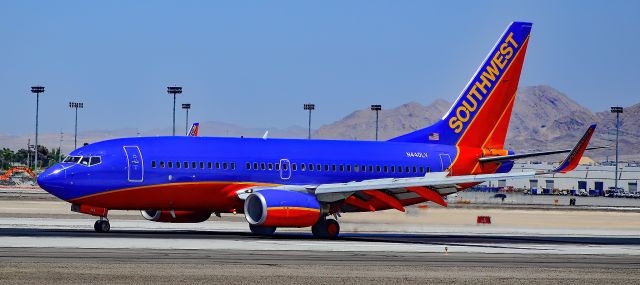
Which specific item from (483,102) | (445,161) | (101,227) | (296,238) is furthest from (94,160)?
(483,102)

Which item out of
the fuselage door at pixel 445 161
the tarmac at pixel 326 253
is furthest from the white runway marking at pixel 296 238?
the fuselage door at pixel 445 161

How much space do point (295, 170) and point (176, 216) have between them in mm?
5961

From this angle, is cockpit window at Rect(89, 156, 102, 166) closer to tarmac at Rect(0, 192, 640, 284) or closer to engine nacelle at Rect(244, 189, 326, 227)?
tarmac at Rect(0, 192, 640, 284)

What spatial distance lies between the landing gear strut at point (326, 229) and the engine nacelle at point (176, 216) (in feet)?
17.3

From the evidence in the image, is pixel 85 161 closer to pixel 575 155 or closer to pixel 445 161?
pixel 445 161

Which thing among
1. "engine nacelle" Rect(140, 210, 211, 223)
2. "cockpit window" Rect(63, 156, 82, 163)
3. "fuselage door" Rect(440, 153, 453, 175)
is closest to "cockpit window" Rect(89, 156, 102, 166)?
"cockpit window" Rect(63, 156, 82, 163)

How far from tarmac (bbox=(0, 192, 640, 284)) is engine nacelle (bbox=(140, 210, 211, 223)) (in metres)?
0.63

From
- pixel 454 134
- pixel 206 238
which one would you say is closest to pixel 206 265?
pixel 206 238

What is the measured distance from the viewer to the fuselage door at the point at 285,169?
5441 centimetres

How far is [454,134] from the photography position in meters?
60.9

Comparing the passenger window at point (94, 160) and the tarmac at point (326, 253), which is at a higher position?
the passenger window at point (94, 160)

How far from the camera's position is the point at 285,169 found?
54531 mm

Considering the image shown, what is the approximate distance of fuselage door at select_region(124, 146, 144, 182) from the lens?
50.7m

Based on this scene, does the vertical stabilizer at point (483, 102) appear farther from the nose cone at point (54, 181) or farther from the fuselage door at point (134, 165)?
the nose cone at point (54, 181)
